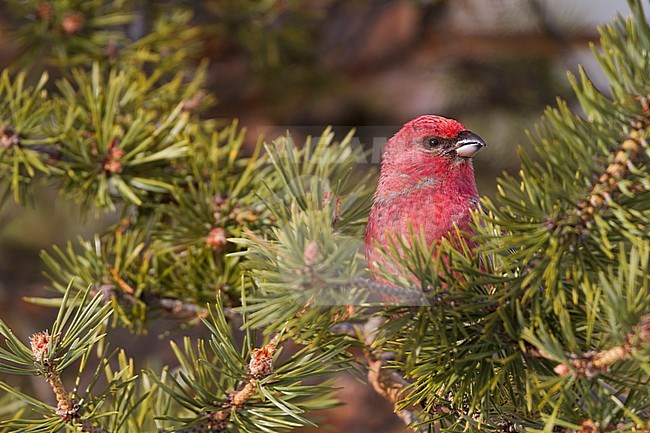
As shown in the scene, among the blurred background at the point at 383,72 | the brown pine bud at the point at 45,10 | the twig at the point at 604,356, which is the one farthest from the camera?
the blurred background at the point at 383,72

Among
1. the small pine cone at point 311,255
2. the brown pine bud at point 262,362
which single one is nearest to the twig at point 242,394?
the brown pine bud at point 262,362

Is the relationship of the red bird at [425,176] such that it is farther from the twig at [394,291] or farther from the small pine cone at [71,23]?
the small pine cone at [71,23]

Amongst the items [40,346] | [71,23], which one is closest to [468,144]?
[40,346]

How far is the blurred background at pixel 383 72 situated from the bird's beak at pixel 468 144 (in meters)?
0.78

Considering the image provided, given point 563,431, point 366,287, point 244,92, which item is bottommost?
point 563,431

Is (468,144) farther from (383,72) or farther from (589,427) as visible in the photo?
(383,72)

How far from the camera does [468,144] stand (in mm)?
931

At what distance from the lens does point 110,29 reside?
1.35 meters

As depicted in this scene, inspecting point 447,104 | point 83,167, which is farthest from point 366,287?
point 447,104

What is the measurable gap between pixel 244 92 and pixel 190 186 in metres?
1.01

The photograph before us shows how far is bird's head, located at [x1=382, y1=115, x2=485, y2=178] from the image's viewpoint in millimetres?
950

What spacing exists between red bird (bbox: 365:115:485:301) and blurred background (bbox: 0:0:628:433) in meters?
0.75

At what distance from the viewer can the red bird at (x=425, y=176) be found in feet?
2.84

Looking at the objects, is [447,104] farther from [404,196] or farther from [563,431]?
[563,431]
